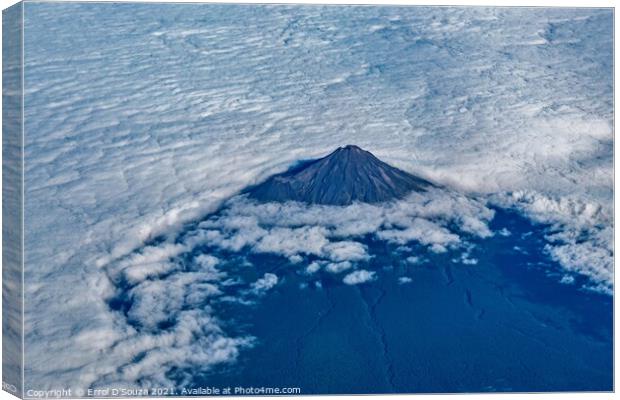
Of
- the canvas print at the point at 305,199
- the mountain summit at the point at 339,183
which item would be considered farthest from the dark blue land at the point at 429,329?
the mountain summit at the point at 339,183

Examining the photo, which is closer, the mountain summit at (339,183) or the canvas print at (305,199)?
the canvas print at (305,199)

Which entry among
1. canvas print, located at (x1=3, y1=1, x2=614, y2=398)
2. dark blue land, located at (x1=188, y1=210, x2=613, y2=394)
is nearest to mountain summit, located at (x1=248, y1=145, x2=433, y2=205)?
canvas print, located at (x1=3, y1=1, x2=614, y2=398)

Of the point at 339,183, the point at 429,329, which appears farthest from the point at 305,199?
the point at 429,329

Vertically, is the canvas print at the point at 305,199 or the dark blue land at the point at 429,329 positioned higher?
the canvas print at the point at 305,199

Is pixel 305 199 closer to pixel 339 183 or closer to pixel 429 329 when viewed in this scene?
pixel 339 183

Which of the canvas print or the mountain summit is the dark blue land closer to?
the canvas print

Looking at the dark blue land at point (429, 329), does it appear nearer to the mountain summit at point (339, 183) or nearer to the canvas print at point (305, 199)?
the canvas print at point (305, 199)
